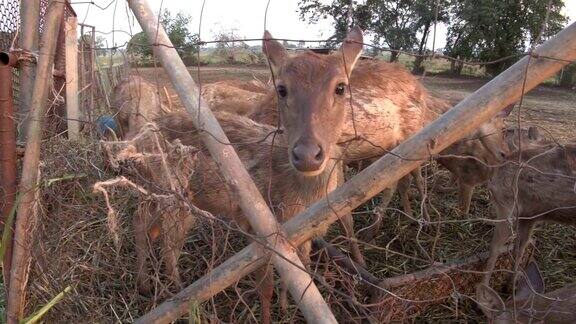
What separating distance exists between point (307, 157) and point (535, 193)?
2.71 m

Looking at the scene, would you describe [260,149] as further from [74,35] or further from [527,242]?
[74,35]

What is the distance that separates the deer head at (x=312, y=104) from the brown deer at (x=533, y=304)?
4.52 ft

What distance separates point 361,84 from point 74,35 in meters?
3.18

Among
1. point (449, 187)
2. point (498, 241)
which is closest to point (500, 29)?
point (449, 187)

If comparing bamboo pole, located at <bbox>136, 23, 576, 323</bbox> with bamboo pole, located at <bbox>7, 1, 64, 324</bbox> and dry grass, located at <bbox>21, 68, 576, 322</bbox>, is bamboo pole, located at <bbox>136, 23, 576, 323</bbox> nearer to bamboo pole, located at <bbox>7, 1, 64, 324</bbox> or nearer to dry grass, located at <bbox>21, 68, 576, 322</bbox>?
dry grass, located at <bbox>21, 68, 576, 322</bbox>

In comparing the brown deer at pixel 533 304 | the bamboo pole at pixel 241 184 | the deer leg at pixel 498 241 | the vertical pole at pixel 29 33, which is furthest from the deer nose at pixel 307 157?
the deer leg at pixel 498 241

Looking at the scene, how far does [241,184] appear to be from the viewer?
222 centimetres

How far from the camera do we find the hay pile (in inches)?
121

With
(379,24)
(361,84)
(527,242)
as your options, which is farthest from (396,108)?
(527,242)

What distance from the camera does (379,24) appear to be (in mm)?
4578

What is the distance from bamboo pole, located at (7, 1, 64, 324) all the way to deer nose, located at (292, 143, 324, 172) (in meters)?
1.38

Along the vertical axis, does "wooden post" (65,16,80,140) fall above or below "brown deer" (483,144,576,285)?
above

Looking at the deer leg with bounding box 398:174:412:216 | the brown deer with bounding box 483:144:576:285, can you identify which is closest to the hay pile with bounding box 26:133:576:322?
the deer leg with bounding box 398:174:412:216

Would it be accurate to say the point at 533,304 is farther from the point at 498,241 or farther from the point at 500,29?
the point at 500,29
